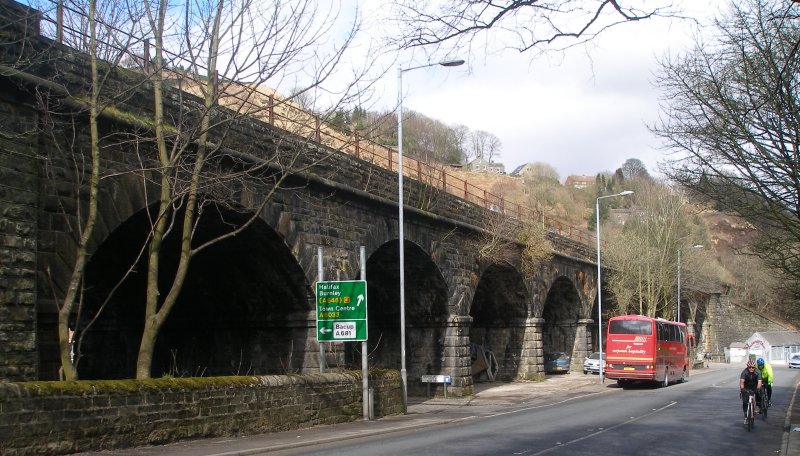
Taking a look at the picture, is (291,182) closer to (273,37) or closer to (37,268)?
(273,37)

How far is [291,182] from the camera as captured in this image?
56.9ft

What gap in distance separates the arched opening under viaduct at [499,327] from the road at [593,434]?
36.4 feet

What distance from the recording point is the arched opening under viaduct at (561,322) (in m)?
42.0

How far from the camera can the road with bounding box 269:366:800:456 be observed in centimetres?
1191

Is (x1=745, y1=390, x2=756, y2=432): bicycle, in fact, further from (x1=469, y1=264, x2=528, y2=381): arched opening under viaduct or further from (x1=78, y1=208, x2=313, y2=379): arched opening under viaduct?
(x1=469, y1=264, x2=528, y2=381): arched opening under viaduct

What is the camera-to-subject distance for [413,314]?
26.2 meters

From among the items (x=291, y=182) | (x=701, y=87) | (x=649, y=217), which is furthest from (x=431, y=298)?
(x=649, y=217)

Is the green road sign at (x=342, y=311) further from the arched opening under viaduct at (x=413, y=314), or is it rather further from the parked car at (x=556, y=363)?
the parked car at (x=556, y=363)

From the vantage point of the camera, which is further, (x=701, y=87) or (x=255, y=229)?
(x=255, y=229)

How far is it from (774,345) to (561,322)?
37.6 metres

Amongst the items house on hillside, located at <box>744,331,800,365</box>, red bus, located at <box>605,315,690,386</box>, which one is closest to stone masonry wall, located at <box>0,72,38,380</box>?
red bus, located at <box>605,315,690,386</box>

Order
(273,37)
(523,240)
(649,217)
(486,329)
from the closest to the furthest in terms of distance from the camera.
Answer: (273,37), (523,240), (486,329), (649,217)

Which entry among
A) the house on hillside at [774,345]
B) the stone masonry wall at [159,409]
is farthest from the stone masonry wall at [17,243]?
the house on hillside at [774,345]

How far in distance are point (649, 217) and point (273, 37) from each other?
4556 cm
